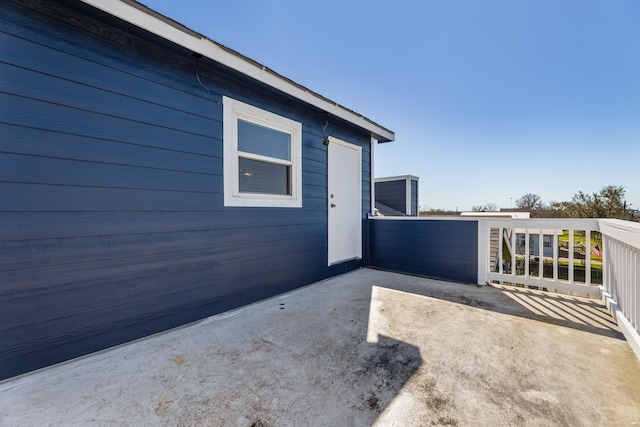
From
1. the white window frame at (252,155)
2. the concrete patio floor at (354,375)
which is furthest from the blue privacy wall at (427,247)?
the white window frame at (252,155)

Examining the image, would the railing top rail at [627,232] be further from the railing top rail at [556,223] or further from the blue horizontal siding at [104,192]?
the blue horizontal siding at [104,192]

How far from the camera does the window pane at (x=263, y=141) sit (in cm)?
274

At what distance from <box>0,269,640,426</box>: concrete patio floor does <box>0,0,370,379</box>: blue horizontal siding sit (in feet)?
0.89

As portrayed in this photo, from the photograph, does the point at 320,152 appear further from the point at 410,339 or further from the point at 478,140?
the point at 478,140

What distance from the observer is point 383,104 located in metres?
6.04

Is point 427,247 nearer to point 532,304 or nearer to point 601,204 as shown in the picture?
point 532,304

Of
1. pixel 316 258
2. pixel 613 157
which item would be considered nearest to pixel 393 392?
pixel 316 258

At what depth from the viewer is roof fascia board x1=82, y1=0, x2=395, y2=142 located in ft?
5.47

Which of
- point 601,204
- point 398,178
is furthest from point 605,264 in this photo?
point 601,204

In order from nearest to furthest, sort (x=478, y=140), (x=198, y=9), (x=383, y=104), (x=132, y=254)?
(x=132, y=254), (x=198, y=9), (x=383, y=104), (x=478, y=140)

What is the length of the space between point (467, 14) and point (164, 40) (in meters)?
4.66

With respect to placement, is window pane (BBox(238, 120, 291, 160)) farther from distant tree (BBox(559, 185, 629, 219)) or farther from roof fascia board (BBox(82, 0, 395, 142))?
distant tree (BBox(559, 185, 629, 219))

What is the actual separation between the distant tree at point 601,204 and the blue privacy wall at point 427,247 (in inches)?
577

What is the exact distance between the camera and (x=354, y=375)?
1.48 meters
